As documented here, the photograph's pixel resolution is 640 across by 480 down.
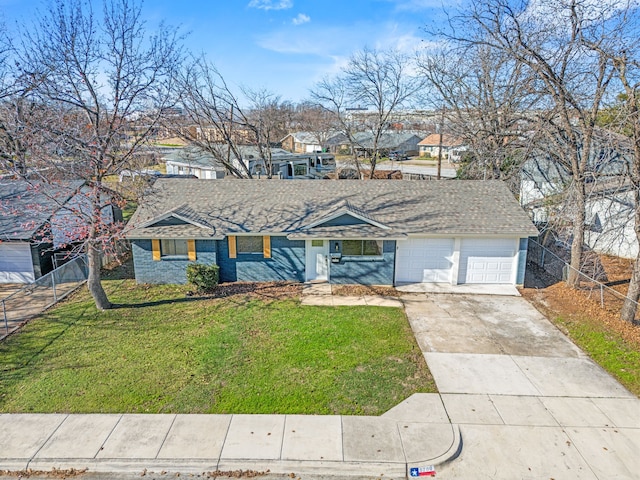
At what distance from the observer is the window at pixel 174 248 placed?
53.3ft

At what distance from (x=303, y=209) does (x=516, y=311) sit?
8.85 meters

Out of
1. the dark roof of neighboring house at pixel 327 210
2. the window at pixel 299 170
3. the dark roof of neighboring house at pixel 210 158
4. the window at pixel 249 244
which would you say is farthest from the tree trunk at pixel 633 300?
the window at pixel 299 170

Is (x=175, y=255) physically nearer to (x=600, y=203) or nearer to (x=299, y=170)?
(x=600, y=203)

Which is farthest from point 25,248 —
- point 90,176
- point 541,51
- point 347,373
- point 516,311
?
point 541,51

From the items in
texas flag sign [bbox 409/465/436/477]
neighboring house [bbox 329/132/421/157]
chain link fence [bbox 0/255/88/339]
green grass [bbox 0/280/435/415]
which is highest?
neighboring house [bbox 329/132/421/157]

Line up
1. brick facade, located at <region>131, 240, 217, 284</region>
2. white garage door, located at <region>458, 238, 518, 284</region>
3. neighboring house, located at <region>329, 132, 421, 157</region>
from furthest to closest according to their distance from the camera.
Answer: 1. neighboring house, located at <region>329, 132, 421, 157</region>
2. white garage door, located at <region>458, 238, 518, 284</region>
3. brick facade, located at <region>131, 240, 217, 284</region>

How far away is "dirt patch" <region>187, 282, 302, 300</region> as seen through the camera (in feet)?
50.3

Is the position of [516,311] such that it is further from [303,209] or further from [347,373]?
[303,209]

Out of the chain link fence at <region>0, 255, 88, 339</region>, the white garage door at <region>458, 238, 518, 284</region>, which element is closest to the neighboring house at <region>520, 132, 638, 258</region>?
the white garage door at <region>458, 238, 518, 284</region>

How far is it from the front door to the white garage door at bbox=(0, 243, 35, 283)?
35.7ft

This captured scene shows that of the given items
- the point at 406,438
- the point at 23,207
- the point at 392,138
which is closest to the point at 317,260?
the point at 406,438

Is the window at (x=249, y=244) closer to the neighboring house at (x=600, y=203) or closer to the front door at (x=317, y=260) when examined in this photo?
the front door at (x=317, y=260)

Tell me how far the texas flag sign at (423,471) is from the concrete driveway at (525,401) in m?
0.15

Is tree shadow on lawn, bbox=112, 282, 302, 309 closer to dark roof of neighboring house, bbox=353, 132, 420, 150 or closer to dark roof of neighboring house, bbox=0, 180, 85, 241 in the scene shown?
dark roof of neighboring house, bbox=0, 180, 85, 241
